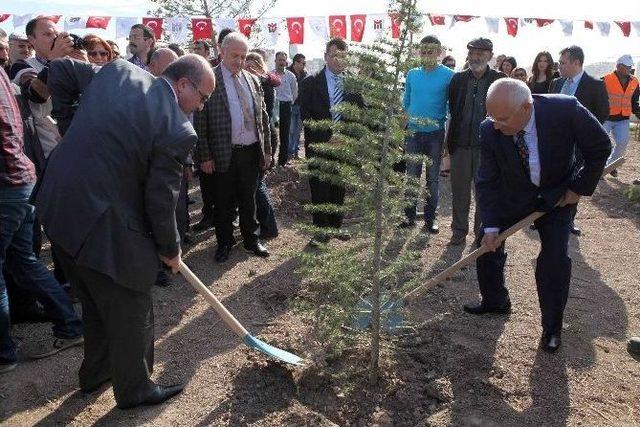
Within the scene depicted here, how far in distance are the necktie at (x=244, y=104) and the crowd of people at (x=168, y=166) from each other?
0.02m

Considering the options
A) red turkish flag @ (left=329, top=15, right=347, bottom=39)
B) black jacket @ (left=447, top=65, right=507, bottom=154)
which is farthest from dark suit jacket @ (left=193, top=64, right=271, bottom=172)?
red turkish flag @ (left=329, top=15, right=347, bottom=39)

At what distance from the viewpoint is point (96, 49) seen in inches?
165

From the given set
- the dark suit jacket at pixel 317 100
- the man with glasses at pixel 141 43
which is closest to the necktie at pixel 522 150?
the dark suit jacket at pixel 317 100

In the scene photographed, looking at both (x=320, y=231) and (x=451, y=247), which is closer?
(x=320, y=231)

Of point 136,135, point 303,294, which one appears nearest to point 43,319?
point 303,294

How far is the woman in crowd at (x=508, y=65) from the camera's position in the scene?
368 inches

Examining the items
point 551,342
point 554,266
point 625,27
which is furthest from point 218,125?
point 625,27

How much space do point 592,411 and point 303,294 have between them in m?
2.29

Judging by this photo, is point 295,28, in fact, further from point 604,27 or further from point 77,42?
point 77,42

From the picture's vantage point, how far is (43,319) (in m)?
4.09

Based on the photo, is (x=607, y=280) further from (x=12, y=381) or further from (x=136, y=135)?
(x=12, y=381)

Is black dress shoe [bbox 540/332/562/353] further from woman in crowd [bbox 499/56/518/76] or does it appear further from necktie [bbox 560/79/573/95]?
woman in crowd [bbox 499/56/518/76]

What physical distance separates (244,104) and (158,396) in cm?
272

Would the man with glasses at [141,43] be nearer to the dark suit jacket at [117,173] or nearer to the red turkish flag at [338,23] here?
the dark suit jacket at [117,173]
